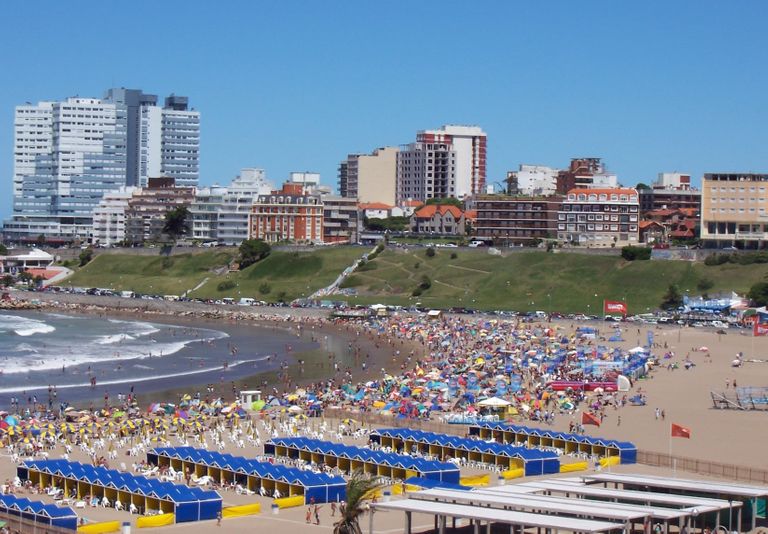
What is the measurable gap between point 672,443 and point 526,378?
17.5m

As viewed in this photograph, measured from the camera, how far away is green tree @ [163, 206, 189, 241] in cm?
13950

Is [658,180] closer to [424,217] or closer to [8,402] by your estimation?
[424,217]

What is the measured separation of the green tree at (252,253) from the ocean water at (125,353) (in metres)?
21.9

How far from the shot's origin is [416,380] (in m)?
53.1

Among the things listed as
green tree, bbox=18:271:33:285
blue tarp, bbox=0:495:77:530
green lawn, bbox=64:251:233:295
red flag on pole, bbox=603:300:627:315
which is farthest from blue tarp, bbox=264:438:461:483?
green tree, bbox=18:271:33:285

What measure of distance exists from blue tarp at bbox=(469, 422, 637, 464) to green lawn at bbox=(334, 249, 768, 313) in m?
47.8

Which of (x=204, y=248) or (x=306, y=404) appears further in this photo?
(x=204, y=248)

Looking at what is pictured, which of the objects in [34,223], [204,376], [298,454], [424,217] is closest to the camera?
[298,454]

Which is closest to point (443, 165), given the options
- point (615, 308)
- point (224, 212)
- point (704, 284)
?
point (224, 212)

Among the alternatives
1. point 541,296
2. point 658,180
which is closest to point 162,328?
point 541,296

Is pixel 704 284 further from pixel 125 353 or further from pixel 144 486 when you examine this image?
pixel 144 486

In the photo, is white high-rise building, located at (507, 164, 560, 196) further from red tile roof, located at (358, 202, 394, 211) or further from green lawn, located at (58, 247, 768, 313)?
green lawn, located at (58, 247, 768, 313)

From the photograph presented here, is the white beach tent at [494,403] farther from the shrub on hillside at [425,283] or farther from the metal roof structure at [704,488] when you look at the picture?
the shrub on hillside at [425,283]

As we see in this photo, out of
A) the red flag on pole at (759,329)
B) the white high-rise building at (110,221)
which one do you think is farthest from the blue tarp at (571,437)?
the white high-rise building at (110,221)
